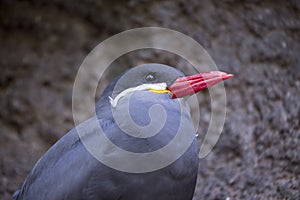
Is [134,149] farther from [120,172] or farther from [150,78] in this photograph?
[150,78]

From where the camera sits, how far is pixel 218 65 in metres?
4.68

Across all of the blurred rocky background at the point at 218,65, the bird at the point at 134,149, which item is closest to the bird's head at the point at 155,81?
the bird at the point at 134,149

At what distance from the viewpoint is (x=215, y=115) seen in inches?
184

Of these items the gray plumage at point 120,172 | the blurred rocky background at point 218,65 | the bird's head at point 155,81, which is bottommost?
the blurred rocky background at point 218,65

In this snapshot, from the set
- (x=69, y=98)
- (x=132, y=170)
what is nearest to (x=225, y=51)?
(x=69, y=98)

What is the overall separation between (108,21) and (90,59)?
34cm

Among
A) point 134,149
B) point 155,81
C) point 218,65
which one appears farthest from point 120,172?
point 218,65

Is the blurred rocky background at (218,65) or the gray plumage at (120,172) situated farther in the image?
the blurred rocky background at (218,65)

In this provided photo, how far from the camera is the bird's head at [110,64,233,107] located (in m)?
3.43

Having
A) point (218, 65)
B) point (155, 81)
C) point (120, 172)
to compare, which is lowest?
point (218, 65)

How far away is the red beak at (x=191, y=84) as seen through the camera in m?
3.40

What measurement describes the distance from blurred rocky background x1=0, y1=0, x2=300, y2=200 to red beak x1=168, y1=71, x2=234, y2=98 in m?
1.06

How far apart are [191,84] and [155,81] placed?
0.65ft

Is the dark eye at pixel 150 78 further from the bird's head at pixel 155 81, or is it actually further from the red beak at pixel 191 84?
the red beak at pixel 191 84
